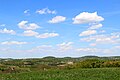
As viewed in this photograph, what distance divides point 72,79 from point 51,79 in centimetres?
252

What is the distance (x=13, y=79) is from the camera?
38906 mm

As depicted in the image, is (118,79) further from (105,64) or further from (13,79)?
(105,64)

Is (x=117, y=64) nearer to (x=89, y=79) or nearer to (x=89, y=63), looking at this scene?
(x=89, y=63)

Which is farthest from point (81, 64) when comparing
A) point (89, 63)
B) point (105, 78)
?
point (105, 78)

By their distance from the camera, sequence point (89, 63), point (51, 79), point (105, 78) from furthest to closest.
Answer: point (89, 63) < point (105, 78) < point (51, 79)

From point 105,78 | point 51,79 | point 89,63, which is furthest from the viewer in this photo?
point 89,63

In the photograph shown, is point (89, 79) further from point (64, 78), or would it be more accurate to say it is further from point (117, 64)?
point (117, 64)

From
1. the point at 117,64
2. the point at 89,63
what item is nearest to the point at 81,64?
the point at 89,63

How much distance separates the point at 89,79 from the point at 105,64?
38745 mm

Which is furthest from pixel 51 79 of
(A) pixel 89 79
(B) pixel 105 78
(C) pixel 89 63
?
(C) pixel 89 63

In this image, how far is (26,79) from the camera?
39156mm

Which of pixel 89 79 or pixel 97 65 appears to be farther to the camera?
pixel 97 65

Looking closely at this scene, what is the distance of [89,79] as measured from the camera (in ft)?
127

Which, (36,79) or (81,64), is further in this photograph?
(81,64)
